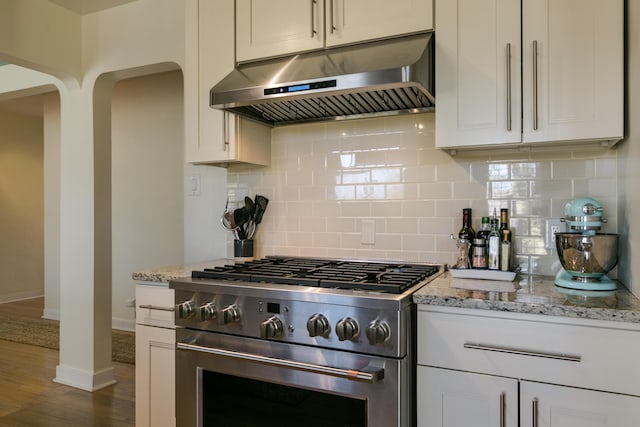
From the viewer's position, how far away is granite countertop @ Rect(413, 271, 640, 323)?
1.29 metres

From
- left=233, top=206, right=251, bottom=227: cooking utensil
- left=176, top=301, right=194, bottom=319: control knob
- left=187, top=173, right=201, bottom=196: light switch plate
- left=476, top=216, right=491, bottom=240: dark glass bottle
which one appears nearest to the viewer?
left=176, top=301, right=194, bottom=319: control knob

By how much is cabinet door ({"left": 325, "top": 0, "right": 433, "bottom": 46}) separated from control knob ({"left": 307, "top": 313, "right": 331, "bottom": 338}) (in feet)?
3.79

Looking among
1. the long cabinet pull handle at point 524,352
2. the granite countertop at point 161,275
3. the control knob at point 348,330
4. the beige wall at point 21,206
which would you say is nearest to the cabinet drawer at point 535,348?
the long cabinet pull handle at point 524,352

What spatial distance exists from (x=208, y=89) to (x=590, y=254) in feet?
5.89

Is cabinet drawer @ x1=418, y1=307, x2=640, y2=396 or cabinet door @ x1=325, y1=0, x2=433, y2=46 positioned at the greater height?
cabinet door @ x1=325, y1=0, x2=433, y2=46

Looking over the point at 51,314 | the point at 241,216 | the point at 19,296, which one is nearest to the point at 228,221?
the point at 241,216

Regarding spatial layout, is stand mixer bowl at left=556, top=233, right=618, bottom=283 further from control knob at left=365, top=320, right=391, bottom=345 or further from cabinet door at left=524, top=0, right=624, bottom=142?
control knob at left=365, top=320, right=391, bottom=345

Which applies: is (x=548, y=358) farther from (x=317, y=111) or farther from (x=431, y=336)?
(x=317, y=111)

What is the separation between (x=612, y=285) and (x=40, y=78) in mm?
3807

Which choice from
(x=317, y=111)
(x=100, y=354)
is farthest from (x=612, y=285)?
(x=100, y=354)

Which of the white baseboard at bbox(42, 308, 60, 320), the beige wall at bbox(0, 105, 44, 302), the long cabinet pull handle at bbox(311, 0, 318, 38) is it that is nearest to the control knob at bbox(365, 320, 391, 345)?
the long cabinet pull handle at bbox(311, 0, 318, 38)

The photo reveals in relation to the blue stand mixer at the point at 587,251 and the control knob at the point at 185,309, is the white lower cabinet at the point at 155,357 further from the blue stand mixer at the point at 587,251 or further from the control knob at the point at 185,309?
the blue stand mixer at the point at 587,251

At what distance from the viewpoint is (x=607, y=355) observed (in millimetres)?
1285

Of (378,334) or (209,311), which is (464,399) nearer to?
(378,334)
